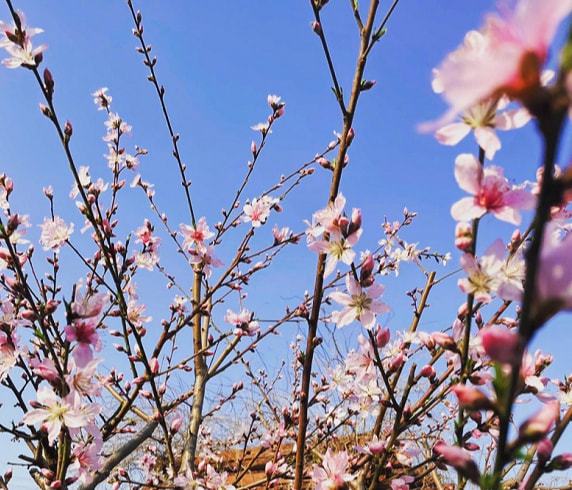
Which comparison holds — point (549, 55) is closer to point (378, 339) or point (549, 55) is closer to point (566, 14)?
point (566, 14)

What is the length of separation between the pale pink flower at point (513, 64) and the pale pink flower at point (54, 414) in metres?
1.69

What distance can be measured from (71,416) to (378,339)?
3.68ft

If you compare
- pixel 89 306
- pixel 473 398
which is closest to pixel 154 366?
pixel 89 306

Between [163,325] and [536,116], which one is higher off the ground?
[163,325]

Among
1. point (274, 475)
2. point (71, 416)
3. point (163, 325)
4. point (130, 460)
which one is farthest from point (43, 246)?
point (130, 460)

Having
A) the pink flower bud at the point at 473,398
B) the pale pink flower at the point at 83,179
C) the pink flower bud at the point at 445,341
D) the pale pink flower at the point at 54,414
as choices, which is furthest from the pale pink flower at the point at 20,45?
the pink flower bud at the point at 473,398

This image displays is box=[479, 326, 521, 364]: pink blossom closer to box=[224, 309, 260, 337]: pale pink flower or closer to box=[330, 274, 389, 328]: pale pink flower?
box=[330, 274, 389, 328]: pale pink flower

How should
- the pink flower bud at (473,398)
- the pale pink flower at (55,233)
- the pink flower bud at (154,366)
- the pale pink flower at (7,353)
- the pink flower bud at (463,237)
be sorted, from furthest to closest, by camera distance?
the pale pink flower at (55,233) < the pink flower bud at (154,366) < the pale pink flower at (7,353) < the pink flower bud at (463,237) < the pink flower bud at (473,398)

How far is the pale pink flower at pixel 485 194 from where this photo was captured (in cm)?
99

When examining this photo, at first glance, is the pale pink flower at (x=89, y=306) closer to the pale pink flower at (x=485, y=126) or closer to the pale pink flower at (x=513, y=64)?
the pale pink flower at (x=485, y=126)

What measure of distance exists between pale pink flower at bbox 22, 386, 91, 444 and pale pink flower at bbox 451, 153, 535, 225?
57.8 inches

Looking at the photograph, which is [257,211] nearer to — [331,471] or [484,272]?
[331,471]

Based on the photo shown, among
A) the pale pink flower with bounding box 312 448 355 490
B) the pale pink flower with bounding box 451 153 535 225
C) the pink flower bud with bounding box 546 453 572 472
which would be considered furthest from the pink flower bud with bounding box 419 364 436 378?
the pale pink flower with bounding box 451 153 535 225

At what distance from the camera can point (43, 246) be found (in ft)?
9.78
